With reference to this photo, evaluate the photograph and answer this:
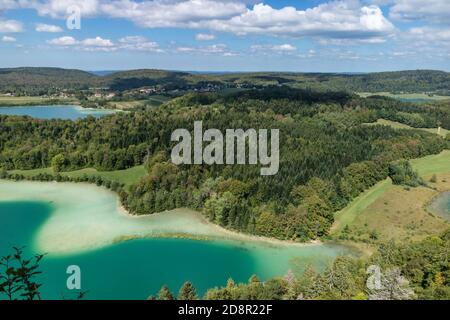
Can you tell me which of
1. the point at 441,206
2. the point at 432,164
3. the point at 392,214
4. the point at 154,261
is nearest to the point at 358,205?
the point at 392,214

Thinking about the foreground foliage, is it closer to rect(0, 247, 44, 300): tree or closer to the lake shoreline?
the lake shoreline

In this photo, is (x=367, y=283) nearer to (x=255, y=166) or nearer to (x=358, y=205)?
(x=358, y=205)

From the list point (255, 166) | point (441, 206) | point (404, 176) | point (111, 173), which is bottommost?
point (441, 206)

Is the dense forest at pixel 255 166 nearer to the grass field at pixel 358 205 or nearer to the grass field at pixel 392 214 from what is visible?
the grass field at pixel 358 205

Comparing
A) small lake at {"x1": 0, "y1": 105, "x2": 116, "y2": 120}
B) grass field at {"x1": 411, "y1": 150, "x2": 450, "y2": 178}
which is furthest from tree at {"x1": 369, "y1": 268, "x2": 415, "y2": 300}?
small lake at {"x1": 0, "y1": 105, "x2": 116, "y2": 120}

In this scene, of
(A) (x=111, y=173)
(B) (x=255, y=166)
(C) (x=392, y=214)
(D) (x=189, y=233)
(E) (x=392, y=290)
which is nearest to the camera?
(E) (x=392, y=290)

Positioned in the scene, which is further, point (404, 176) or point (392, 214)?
point (404, 176)

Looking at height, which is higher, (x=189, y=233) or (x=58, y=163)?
(x=58, y=163)

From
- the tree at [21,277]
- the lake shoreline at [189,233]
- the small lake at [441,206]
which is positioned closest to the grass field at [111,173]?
the lake shoreline at [189,233]
